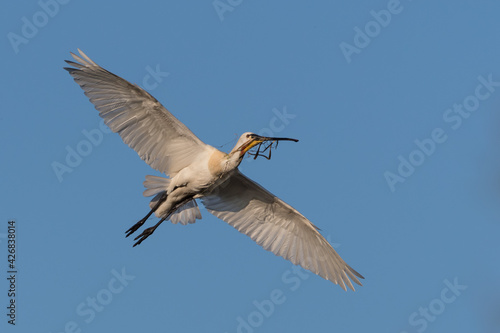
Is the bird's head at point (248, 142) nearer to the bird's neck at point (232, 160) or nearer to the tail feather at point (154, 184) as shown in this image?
the bird's neck at point (232, 160)

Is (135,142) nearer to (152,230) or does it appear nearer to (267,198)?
(152,230)

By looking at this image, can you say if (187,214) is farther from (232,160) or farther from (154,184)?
(232,160)

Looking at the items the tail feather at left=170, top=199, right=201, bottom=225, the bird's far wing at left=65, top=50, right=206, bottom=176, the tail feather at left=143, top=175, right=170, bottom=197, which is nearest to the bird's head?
the bird's far wing at left=65, top=50, right=206, bottom=176

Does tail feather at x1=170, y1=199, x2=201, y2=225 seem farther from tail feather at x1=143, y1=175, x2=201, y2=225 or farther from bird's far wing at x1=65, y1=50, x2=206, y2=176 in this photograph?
bird's far wing at x1=65, y1=50, x2=206, y2=176

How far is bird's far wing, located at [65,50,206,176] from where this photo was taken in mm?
17219

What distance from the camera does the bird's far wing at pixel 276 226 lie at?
1888cm

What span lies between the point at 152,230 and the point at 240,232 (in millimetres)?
1962

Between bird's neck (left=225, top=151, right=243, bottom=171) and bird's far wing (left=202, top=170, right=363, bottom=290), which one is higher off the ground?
bird's neck (left=225, top=151, right=243, bottom=171)

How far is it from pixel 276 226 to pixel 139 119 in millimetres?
3793

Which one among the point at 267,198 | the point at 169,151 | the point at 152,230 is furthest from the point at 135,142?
the point at 267,198

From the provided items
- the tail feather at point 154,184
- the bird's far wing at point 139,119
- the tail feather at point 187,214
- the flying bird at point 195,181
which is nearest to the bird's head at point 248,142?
the flying bird at point 195,181

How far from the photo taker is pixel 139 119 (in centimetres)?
1762

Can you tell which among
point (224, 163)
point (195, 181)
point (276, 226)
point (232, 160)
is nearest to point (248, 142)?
point (232, 160)

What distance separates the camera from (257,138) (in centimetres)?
1739
